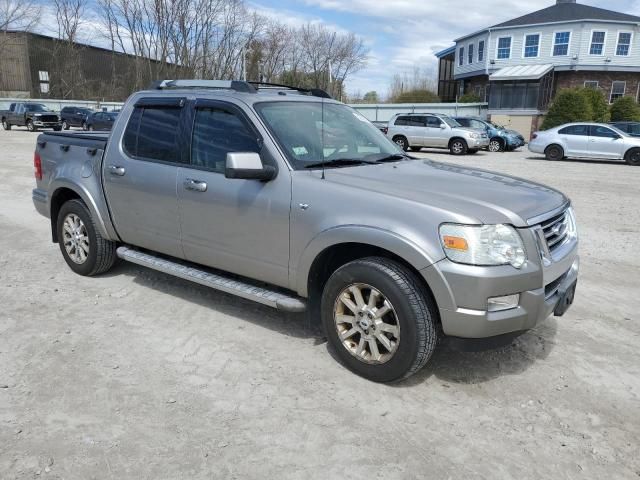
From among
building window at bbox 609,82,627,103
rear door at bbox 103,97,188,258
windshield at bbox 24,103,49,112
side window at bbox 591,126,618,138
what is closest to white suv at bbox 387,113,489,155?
side window at bbox 591,126,618,138

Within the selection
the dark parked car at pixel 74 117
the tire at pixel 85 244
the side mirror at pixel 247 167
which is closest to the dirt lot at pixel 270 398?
the tire at pixel 85 244

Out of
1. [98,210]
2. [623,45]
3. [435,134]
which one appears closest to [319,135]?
[98,210]

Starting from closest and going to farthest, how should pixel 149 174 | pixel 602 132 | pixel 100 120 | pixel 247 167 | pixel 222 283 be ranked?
1. pixel 247 167
2. pixel 222 283
3. pixel 149 174
4. pixel 602 132
5. pixel 100 120

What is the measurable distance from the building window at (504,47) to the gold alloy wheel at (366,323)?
43.6 metres

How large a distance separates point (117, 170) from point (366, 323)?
2852mm

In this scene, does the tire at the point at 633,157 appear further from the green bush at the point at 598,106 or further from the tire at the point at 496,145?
the green bush at the point at 598,106

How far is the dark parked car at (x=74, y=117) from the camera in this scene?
3309cm

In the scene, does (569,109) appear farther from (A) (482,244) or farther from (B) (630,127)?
(A) (482,244)

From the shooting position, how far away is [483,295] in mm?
3062

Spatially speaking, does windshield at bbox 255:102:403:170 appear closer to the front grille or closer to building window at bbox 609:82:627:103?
the front grille

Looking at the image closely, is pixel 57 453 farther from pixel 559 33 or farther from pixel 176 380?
pixel 559 33

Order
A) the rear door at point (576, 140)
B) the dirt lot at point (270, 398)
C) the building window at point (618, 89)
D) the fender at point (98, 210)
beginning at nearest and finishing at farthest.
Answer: the dirt lot at point (270, 398) < the fender at point (98, 210) < the rear door at point (576, 140) < the building window at point (618, 89)

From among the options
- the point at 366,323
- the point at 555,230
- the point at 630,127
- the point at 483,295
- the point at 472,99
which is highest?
the point at 472,99

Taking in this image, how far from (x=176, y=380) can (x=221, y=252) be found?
109cm
